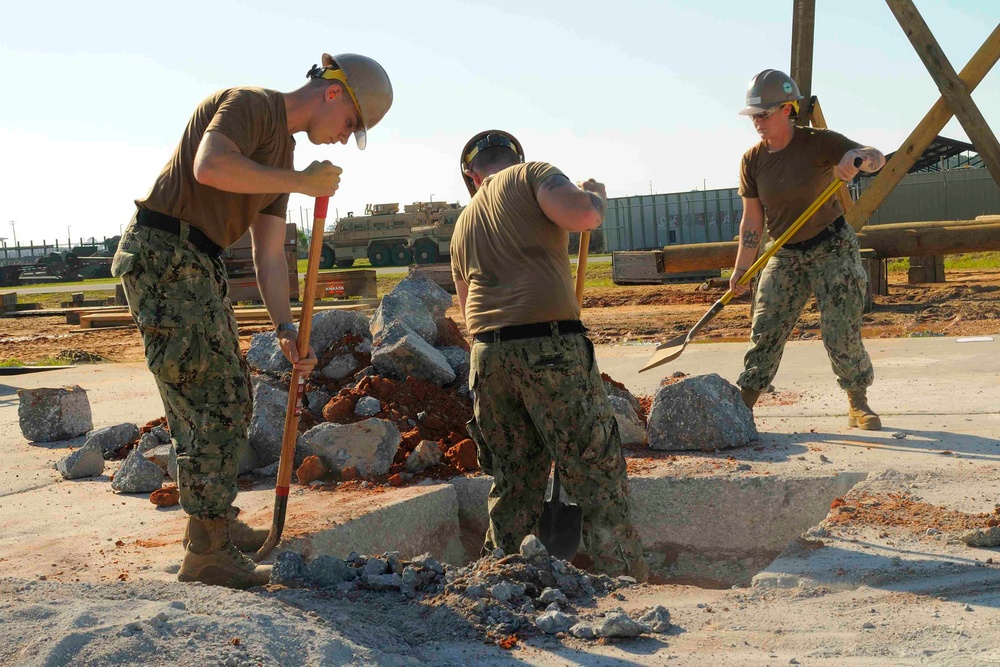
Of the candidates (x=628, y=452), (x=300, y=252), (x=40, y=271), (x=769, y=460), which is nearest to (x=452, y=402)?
(x=628, y=452)

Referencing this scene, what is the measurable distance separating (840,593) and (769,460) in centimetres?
172

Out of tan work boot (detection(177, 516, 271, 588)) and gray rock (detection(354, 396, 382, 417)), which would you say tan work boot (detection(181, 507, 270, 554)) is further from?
gray rock (detection(354, 396, 382, 417))

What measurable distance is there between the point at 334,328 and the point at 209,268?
10.9 feet

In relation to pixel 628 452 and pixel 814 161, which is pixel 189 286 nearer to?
pixel 628 452

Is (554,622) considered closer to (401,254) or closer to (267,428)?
(267,428)

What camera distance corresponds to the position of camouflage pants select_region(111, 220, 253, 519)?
330 cm

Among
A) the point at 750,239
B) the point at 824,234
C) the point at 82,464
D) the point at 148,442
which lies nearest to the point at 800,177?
the point at 824,234

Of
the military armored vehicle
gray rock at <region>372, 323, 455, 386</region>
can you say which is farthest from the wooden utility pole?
the military armored vehicle

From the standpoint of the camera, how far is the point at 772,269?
5586mm

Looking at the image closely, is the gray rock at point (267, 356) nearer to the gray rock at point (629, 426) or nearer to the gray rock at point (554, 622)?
the gray rock at point (629, 426)

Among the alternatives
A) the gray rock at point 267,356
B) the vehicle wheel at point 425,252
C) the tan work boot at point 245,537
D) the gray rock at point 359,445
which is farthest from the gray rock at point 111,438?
the vehicle wheel at point 425,252

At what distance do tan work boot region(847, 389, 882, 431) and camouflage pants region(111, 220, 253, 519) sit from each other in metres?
3.51

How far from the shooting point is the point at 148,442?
5.63 metres

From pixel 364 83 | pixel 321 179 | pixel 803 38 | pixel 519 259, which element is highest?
pixel 803 38
